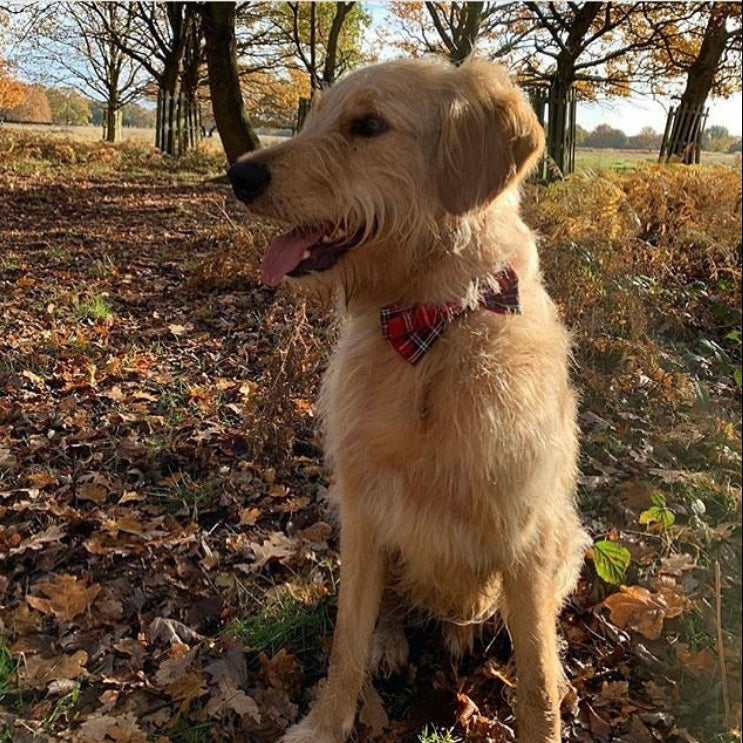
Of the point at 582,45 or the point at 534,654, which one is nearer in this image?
the point at 534,654

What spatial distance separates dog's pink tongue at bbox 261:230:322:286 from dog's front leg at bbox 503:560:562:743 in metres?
1.11

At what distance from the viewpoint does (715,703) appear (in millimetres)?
1984

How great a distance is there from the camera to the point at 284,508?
3164 mm

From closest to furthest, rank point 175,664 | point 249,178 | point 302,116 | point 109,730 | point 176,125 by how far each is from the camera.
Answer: point 249,178 < point 109,730 < point 175,664 < point 302,116 < point 176,125

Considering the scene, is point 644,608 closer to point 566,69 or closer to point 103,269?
point 566,69

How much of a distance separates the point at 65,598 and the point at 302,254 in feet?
5.27

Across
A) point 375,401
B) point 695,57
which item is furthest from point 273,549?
point 695,57

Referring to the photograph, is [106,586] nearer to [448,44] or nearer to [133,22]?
[448,44]

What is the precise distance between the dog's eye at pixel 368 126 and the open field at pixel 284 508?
2.97ft

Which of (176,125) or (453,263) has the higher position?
(176,125)

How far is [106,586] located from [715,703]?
7.02 ft

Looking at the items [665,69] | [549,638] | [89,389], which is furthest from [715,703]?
[665,69]

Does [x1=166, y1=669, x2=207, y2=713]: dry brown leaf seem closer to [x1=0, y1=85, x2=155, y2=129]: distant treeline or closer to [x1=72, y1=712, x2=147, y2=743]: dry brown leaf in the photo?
[x1=72, y1=712, x2=147, y2=743]: dry brown leaf

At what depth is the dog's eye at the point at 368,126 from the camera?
6.28 ft
